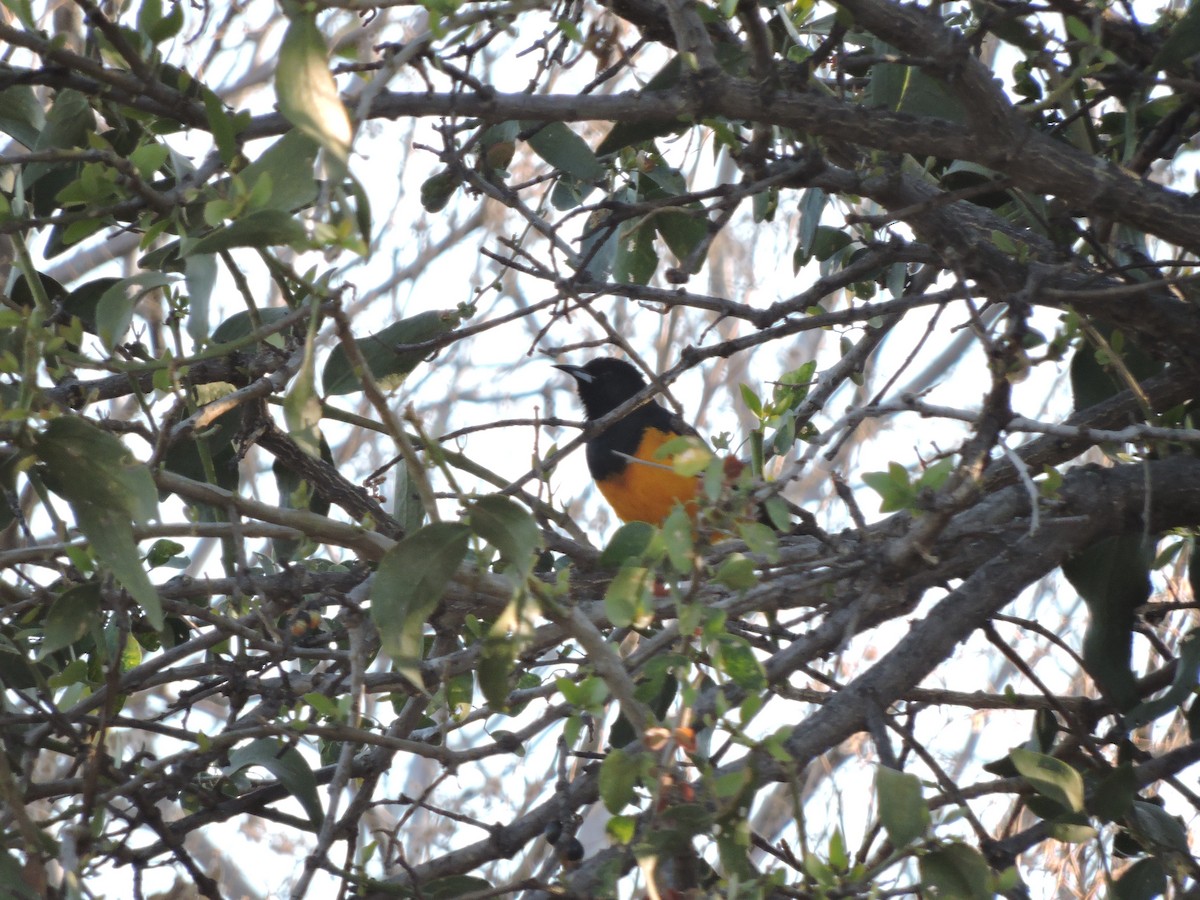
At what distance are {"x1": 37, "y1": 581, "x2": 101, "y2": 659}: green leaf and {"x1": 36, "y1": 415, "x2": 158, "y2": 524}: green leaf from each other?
33cm

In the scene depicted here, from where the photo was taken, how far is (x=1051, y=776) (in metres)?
Result: 1.70

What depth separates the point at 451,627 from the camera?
2400 mm

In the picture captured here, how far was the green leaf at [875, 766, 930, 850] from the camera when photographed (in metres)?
1.39

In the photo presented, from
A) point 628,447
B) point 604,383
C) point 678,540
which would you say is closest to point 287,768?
point 678,540

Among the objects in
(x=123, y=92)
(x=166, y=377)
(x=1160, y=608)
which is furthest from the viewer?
(x=1160, y=608)

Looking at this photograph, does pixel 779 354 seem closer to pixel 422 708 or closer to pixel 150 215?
pixel 422 708

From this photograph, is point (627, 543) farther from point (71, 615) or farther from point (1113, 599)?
point (1113, 599)

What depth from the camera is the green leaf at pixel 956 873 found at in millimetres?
1371

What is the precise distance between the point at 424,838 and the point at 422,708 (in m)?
5.36

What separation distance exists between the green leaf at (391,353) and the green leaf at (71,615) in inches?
25.3

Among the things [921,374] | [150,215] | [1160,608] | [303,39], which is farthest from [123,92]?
[921,374]

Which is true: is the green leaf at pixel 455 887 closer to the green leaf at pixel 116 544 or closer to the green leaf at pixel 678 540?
the green leaf at pixel 116 544

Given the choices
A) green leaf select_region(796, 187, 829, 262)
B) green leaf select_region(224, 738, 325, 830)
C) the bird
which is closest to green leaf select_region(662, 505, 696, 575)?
green leaf select_region(224, 738, 325, 830)

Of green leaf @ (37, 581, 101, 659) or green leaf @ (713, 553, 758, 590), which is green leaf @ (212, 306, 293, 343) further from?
green leaf @ (713, 553, 758, 590)
